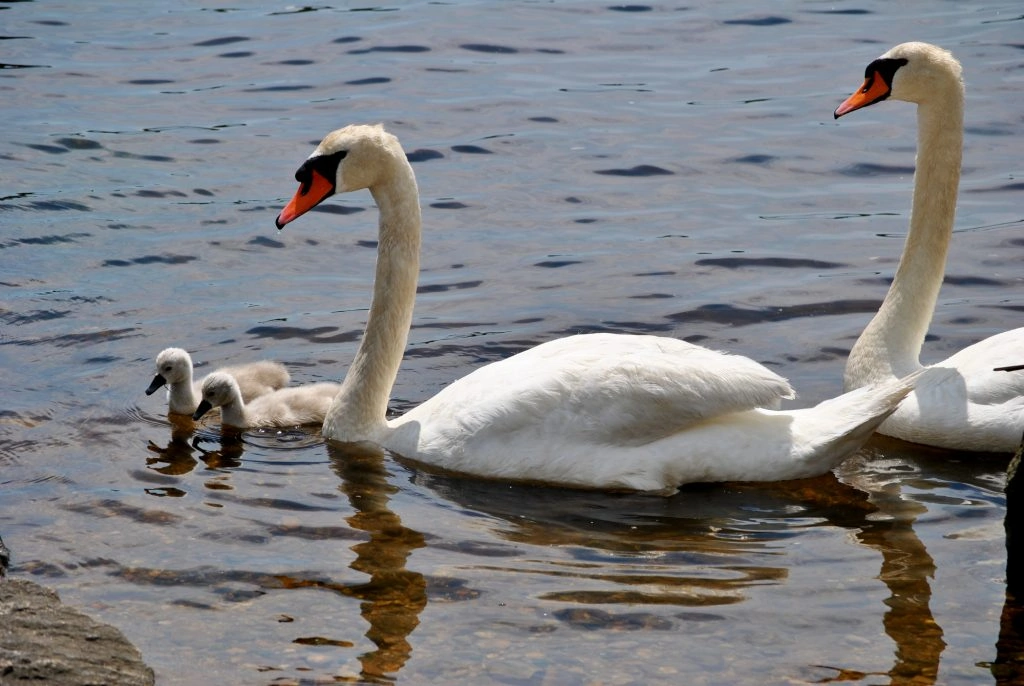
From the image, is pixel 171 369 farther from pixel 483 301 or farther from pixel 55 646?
pixel 55 646

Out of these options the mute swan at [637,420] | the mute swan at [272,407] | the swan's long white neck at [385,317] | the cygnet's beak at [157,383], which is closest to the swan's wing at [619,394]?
the mute swan at [637,420]

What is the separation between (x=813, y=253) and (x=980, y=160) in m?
3.07

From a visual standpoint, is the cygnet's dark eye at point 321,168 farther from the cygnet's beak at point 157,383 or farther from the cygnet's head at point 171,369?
the cygnet's beak at point 157,383

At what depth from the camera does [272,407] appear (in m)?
8.50

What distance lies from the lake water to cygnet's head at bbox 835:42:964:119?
5.45 feet

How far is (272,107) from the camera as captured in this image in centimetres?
1579

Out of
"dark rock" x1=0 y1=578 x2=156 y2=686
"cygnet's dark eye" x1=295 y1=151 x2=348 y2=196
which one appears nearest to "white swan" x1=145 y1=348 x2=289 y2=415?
"cygnet's dark eye" x1=295 y1=151 x2=348 y2=196

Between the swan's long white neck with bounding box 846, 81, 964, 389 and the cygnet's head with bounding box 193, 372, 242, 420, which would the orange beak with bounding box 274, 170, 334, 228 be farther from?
the swan's long white neck with bounding box 846, 81, 964, 389

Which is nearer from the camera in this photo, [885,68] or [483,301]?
[885,68]

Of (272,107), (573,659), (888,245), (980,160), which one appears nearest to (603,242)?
(888,245)

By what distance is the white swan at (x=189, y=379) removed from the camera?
27.9 feet

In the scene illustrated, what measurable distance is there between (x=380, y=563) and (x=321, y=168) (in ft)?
7.75

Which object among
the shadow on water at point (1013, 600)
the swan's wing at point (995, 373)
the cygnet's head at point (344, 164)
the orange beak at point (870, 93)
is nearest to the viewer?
the shadow on water at point (1013, 600)

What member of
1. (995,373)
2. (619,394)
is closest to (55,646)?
(619,394)
